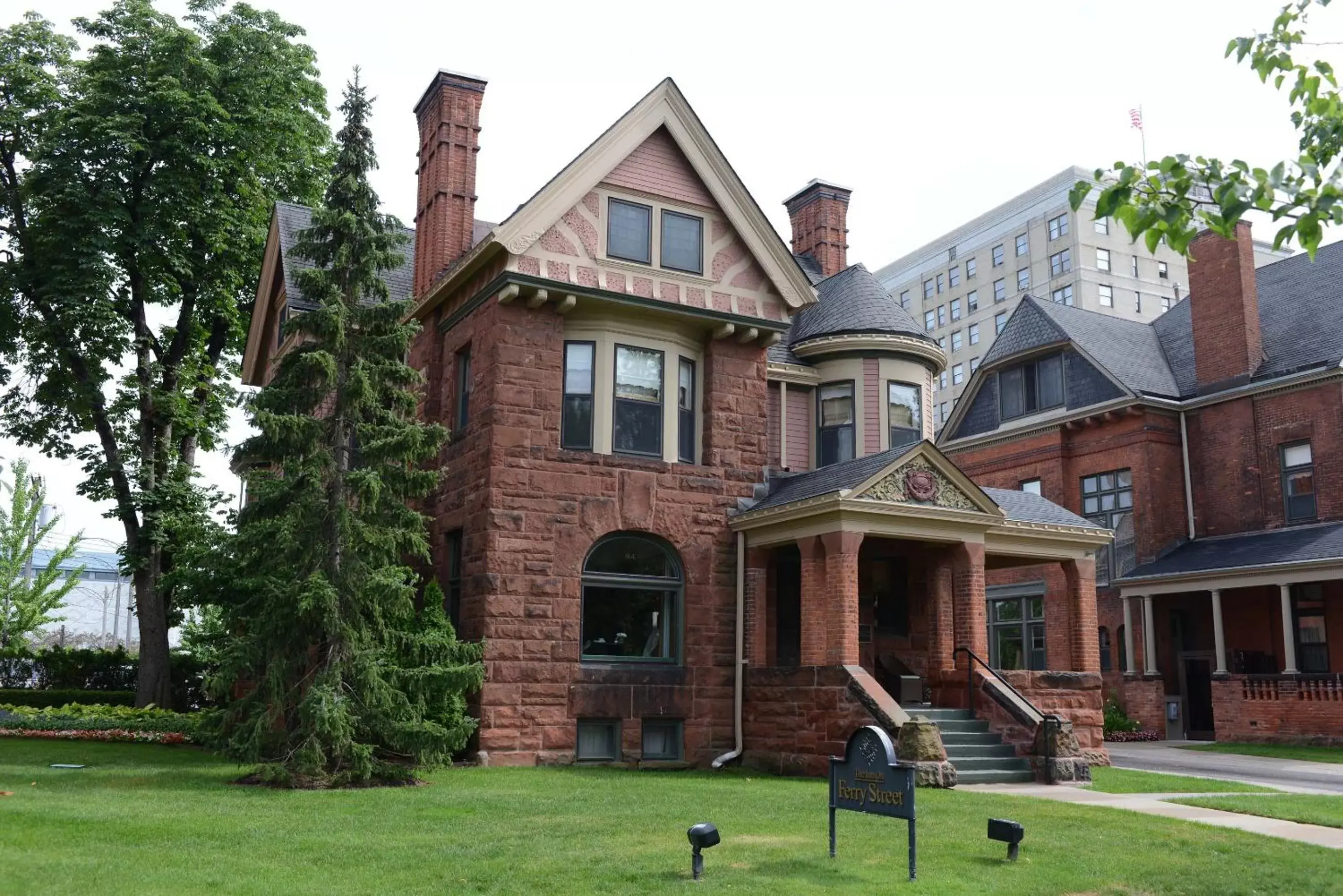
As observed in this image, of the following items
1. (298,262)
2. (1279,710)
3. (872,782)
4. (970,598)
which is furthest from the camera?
(1279,710)

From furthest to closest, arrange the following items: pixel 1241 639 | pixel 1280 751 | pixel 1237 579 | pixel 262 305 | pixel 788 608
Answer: pixel 1241 639, pixel 1237 579, pixel 262 305, pixel 1280 751, pixel 788 608

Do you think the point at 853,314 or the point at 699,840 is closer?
the point at 699,840

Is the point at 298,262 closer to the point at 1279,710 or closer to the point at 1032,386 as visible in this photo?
the point at 1032,386

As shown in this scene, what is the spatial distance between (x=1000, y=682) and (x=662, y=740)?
535 cm

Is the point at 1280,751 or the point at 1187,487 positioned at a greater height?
the point at 1187,487

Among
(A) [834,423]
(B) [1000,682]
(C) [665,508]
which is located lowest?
(B) [1000,682]

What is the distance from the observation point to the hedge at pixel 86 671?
31.2m

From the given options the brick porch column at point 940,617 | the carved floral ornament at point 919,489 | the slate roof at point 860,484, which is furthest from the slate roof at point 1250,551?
the carved floral ornament at point 919,489

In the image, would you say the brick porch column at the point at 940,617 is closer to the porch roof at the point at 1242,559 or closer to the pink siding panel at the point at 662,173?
the pink siding panel at the point at 662,173

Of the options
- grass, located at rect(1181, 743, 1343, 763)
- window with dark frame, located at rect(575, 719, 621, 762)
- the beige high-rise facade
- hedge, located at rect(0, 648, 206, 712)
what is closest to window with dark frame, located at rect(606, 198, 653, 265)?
window with dark frame, located at rect(575, 719, 621, 762)

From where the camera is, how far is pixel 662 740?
752 inches

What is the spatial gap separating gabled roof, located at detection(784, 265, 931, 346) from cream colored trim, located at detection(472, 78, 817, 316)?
6.72 feet

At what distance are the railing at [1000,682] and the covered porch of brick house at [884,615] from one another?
86mm

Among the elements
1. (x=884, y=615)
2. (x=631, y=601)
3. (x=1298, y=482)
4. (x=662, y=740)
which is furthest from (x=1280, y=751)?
(x=631, y=601)
